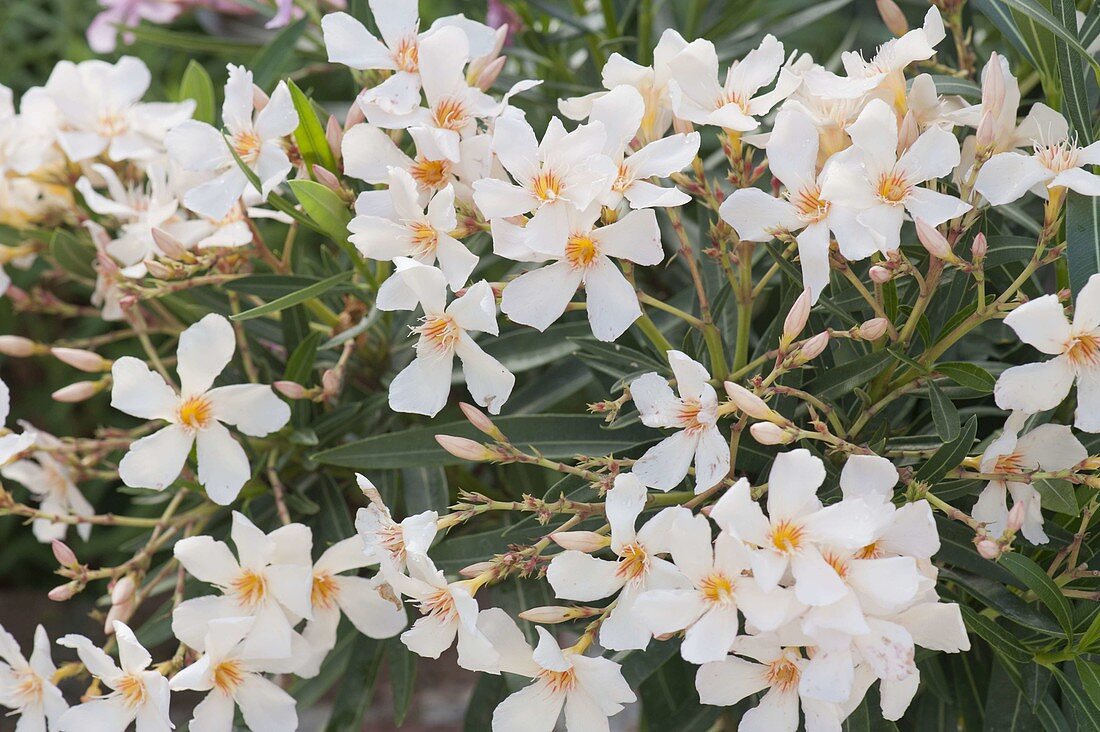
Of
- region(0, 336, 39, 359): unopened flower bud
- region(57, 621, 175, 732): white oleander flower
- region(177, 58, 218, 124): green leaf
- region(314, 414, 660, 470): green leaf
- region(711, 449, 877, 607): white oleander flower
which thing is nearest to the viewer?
region(711, 449, 877, 607): white oleander flower

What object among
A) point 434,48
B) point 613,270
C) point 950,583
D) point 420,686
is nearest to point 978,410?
point 950,583

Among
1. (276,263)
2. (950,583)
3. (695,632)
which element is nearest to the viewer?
(695,632)

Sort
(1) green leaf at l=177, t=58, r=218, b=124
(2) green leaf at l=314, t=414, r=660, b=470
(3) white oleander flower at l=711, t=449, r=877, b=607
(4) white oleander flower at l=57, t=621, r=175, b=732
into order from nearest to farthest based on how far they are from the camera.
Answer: (3) white oleander flower at l=711, t=449, r=877, b=607, (4) white oleander flower at l=57, t=621, r=175, b=732, (2) green leaf at l=314, t=414, r=660, b=470, (1) green leaf at l=177, t=58, r=218, b=124

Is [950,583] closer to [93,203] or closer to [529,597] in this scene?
[529,597]

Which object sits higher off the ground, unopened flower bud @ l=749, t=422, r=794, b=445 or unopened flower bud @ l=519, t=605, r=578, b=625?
unopened flower bud @ l=749, t=422, r=794, b=445

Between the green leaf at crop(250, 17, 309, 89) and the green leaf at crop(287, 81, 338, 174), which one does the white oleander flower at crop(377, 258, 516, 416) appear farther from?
the green leaf at crop(250, 17, 309, 89)

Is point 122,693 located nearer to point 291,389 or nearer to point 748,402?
point 291,389

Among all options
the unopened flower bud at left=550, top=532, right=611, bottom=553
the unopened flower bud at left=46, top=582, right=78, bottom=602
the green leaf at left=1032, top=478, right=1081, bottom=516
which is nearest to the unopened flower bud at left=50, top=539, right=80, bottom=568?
the unopened flower bud at left=46, top=582, right=78, bottom=602
